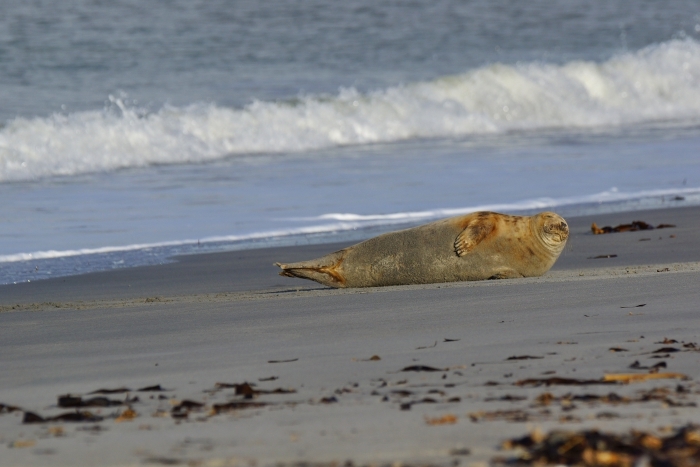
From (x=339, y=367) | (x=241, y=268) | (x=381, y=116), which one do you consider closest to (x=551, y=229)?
(x=241, y=268)

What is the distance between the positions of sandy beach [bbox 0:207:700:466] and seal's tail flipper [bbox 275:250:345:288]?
8cm

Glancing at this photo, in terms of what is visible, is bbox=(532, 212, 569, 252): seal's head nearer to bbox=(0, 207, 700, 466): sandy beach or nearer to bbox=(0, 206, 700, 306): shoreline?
bbox=(0, 207, 700, 466): sandy beach

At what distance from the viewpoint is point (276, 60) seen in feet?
71.8

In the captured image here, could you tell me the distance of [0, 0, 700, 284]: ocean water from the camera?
9211 mm

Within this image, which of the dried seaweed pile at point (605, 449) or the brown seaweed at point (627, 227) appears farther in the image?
the brown seaweed at point (627, 227)

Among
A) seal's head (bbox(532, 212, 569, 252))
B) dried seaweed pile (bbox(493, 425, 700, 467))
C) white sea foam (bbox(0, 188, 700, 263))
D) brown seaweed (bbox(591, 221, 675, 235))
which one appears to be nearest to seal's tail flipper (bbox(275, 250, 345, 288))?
seal's head (bbox(532, 212, 569, 252))

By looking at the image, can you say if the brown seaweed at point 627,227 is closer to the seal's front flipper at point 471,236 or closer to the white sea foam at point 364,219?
the white sea foam at point 364,219

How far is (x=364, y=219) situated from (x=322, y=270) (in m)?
2.98

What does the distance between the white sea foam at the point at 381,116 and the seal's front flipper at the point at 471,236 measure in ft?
25.0

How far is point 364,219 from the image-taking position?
9.02m

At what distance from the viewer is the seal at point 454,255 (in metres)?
5.98

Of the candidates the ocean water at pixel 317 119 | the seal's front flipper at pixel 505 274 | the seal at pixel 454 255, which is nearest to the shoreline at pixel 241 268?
the ocean water at pixel 317 119

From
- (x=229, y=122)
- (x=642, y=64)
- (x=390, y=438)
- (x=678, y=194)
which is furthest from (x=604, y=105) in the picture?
(x=390, y=438)

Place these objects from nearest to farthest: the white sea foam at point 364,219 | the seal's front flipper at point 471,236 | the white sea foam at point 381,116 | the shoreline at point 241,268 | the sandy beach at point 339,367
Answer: the sandy beach at point 339,367, the seal's front flipper at point 471,236, the shoreline at point 241,268, the white sea foam at point 364,219, the white sea foam at point 381,116
